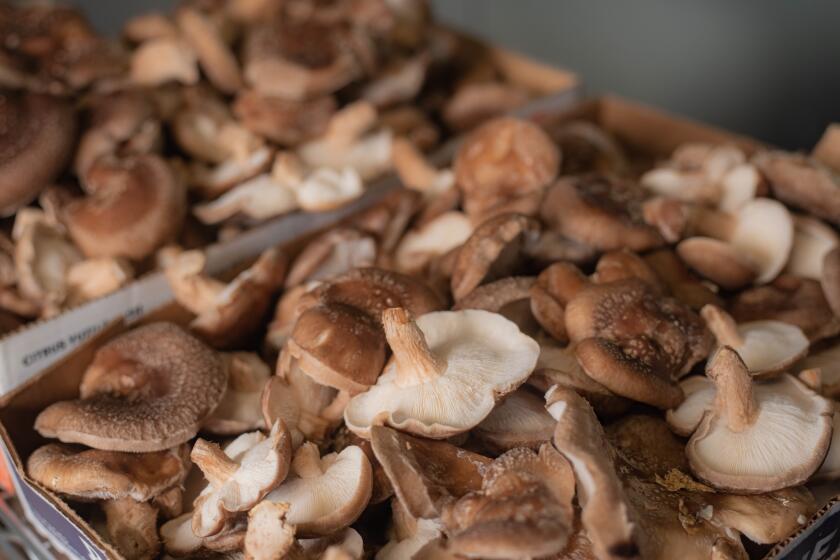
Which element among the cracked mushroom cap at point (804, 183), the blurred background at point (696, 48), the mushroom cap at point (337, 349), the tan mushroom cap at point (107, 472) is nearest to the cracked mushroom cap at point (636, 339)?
the mushroom cap at point (337, 349)

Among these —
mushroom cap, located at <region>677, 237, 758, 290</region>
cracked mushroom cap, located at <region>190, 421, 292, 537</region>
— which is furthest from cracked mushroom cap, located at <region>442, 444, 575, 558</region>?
mushroom cap, located at <region>677, 237, 758, 290</region>

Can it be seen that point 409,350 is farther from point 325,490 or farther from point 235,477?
point 235,477

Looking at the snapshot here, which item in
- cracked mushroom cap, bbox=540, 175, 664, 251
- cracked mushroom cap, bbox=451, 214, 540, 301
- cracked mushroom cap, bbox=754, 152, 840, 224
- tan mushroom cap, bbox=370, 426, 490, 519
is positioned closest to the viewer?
tan mushroom cap, bbox=370, 426, 490, 519

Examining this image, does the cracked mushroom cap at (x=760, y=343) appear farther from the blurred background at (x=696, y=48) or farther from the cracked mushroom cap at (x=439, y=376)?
the blurred background at (x=696, y=48)

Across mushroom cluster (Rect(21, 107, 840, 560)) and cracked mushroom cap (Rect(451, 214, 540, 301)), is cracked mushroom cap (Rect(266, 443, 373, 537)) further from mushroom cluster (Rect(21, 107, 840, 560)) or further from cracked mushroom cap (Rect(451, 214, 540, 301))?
cracked mushroom cap (Rect(451, 214, 540, 301))

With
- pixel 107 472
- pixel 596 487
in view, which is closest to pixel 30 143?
pixel 107 472

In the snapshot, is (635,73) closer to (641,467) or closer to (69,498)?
(641,467)
